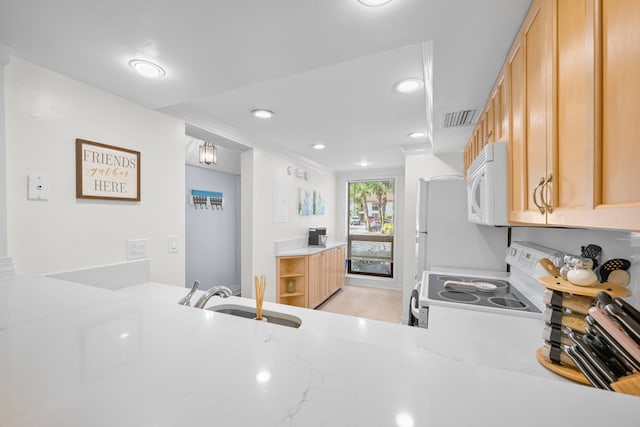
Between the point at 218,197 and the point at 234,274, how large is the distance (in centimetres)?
126

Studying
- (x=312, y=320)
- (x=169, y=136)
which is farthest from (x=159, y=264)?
(x=312, y=320)

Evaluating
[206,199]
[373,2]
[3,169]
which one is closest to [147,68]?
[3,169]

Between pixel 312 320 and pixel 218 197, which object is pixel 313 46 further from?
pixel 218 197

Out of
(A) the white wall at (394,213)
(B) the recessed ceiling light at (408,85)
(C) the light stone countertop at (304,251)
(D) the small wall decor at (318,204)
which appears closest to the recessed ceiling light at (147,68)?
(B) the recessed ceiling light at (408,85)

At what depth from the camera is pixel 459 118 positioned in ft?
6.79

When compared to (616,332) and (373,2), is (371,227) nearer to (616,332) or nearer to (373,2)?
(373,2)

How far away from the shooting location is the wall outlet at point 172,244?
6.70ft

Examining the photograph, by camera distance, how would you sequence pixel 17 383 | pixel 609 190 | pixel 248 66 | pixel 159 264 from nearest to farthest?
pixel 17 383
pixel 609 190
pixel 248 66
pixel 159 264

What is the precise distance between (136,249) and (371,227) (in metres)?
4.13

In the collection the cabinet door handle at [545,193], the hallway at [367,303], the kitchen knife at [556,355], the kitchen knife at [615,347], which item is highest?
the cabinet door handle at [545,193]

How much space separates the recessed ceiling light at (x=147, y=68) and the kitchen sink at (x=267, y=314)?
1.26 meters

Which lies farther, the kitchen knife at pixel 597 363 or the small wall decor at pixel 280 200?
the small wall decor at pixel 280 200

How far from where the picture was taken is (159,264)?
1976mm

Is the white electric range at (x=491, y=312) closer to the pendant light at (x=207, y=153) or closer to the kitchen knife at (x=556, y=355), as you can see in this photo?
the kitchen knife at (x=556, y=355)
